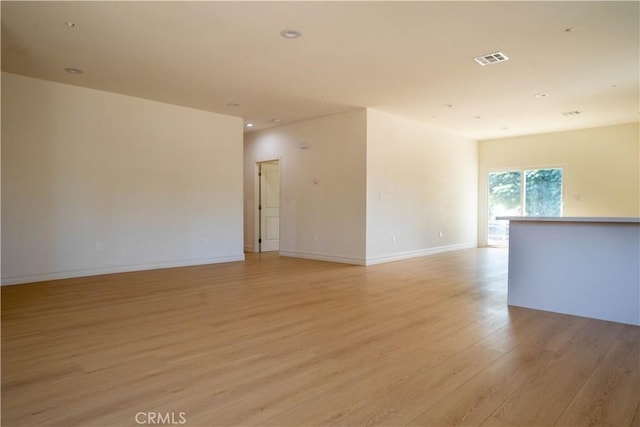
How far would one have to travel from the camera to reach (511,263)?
13.7 ft

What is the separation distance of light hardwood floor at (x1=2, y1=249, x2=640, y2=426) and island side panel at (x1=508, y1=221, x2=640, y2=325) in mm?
184

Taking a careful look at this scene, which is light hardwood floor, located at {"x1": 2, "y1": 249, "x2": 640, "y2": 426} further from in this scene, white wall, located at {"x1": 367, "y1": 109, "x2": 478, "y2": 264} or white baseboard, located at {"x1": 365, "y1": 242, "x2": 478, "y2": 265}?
white wall, located at {"x1": 367, "y1": 109, "x2": 478, "y2": 264}

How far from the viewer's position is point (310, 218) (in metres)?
7.80

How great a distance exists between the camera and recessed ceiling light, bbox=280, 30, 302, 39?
3.77 metres

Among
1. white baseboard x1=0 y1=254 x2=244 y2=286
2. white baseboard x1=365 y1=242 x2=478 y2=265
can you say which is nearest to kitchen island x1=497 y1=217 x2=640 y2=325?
white baseboard x1=365 y1=242 x2=478 y2=265

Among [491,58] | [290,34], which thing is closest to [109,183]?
[290,34]

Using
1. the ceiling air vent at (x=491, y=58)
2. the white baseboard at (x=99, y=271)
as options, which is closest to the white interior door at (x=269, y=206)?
the white baseboard at (x=99, y=271)

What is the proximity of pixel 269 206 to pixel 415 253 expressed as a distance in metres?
3.60

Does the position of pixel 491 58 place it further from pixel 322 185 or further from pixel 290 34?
pixel 322 185

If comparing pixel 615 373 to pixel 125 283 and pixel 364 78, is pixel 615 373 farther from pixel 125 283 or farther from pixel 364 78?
pixel 125 283

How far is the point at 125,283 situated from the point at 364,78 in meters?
4.30

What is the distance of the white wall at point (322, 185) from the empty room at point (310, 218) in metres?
0.05

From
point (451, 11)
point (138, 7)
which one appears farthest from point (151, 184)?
point (451, 11)

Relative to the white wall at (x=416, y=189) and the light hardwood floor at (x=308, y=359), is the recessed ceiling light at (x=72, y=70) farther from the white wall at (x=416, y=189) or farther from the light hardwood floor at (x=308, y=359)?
the white wall at (x=416, y=189)
